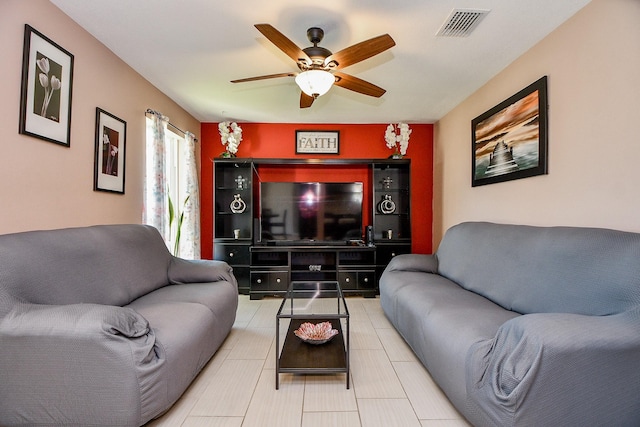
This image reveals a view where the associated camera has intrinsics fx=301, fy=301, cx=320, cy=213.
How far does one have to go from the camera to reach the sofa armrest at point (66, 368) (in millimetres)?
1299

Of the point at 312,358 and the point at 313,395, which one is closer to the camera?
the point at 313,395

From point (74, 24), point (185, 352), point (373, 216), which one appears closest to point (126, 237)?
point (185, 352)

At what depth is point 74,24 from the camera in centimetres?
219

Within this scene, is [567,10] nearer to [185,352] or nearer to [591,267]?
[591,267]

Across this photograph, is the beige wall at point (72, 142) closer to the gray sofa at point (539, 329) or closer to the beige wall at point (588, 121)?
the gray sofa at point (539, 329)

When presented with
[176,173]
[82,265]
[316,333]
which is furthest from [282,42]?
[176,173]

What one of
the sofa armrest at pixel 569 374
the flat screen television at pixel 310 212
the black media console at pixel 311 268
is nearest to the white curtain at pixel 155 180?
the black media console at pixel 311 268

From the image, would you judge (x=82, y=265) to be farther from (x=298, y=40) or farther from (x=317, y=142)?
(x=317, y=142)

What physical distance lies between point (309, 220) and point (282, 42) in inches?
105

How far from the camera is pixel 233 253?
4168mm

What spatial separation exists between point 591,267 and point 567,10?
5.60 ft

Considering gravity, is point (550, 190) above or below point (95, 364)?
above

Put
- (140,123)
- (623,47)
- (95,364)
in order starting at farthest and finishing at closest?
(140,123)
(623,47)
(95,364)

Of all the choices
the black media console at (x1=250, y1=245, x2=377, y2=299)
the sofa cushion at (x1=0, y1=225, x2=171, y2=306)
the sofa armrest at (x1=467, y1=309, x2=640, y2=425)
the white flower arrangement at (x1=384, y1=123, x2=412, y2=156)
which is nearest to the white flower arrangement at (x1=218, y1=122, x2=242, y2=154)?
the black media console at (x1=250, y1=245, x2=377, y2=299)
